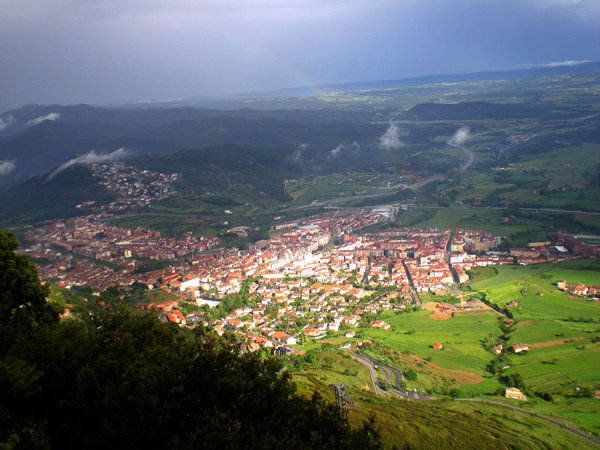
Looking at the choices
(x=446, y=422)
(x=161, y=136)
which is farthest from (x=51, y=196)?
(x=446, y=422)

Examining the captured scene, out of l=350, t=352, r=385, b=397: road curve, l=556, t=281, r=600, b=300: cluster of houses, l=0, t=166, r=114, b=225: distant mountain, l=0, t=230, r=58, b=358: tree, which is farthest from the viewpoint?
l=0, t=166, r=114, b=225: distant mountain

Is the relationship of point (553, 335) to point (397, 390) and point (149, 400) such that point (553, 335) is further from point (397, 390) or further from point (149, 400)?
point (149, 400)

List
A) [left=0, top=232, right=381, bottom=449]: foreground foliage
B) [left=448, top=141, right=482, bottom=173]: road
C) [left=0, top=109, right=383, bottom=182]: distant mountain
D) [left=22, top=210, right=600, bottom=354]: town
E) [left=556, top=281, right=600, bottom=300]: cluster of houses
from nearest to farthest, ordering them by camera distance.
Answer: [left=0, top=232, right=381, bottom=449]: foreground foliage, [left=22, top=210, right=600, bottom=354]: town, [left=556, top=281, right=600, bottom=300]: cluster of houses, [left=448, top=141, right=482, bottom=173]: road, [left=0, top=109, right=383, bottom=182]: distant mountain

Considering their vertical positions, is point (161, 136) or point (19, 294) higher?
point (19, 294)

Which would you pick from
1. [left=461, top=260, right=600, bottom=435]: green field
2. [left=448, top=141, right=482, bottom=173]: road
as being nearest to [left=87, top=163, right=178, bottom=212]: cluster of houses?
[left=461, top=260, right=600, bottom=435]: green field

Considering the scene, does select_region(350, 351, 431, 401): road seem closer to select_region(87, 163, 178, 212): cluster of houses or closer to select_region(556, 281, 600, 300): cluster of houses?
select_region(556, 281, 600, 300): cluster of houses

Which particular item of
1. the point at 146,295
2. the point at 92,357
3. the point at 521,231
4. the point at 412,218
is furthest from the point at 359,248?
the point at 92,357

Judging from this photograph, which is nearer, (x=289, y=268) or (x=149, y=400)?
(x=149, y=400)

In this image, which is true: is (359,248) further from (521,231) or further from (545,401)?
(545,401)

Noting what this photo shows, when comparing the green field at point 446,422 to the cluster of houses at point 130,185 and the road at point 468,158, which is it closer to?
the cluster of houses at point 130,185

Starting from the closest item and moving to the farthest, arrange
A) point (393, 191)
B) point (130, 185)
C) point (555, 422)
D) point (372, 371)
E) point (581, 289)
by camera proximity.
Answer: point (555, 422), point (372, 371), point (581, 289), point (393, 191), point (130, 185)

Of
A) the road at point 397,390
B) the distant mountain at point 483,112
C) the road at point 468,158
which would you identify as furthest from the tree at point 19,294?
the distant mountain at point 483,112
